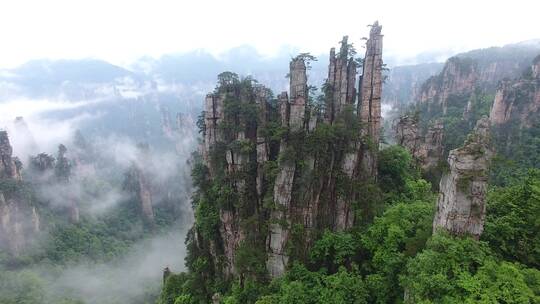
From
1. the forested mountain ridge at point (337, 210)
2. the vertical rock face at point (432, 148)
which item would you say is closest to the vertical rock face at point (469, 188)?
the forested mountain ridge at point (337, 210)

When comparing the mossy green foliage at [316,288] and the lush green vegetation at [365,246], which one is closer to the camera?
the lush green vegetation at [365,246]

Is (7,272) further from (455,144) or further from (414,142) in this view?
(455,144)

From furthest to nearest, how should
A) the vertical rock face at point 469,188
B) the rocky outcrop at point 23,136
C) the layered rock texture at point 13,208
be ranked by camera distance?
the rocky outcrop at point 23,136 → the layered rock texture at point 13,208 → the vertical rock face at point 469,188

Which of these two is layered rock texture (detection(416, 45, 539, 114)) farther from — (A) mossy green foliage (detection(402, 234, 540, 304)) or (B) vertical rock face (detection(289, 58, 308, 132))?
(A) mossy green foliage (detection(402, 234, 540, 304))

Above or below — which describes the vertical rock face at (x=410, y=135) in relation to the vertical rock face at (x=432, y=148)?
above

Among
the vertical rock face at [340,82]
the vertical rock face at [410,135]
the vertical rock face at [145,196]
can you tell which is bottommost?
the vertical rock face at [145,196]

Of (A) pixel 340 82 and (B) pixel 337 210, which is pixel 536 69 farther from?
(B) pixel 337 210

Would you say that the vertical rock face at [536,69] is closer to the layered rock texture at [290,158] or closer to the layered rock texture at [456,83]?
the layered rock texture at [456,83]
